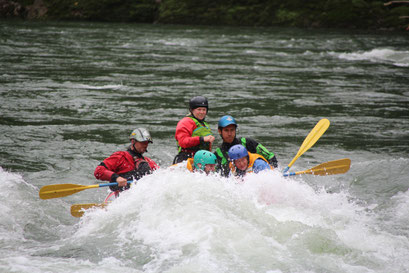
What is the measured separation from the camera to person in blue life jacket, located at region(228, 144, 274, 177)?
6687 millimetres

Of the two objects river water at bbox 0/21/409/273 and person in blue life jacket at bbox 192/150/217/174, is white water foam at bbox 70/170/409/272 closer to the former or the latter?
river water at bbox 0/21/409/273

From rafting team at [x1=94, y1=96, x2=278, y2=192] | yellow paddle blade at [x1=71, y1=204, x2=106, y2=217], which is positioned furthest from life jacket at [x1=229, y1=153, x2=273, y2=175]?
yellow paddle blade at [x1=71, y1=204, x2=106, y2=217]

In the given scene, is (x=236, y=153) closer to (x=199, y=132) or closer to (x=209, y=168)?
(x=209, y=168)

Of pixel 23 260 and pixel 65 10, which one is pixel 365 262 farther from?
pixel 65 10

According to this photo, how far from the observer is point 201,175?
6473 mm

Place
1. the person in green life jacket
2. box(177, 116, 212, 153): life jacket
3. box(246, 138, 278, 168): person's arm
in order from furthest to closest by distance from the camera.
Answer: box(177, 116, 212, 153): life jacket
box(246, 138, 278, 168): person's arm
the person in green life jacket

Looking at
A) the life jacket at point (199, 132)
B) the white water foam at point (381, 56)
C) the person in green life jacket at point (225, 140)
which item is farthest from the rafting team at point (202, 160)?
the white water foam at point (381, 56)

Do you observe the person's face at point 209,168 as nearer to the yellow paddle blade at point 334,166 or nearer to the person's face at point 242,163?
the person's face at point 242,163

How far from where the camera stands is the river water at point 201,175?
5.52m

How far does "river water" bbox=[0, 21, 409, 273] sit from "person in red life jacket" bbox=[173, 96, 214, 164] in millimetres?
1116

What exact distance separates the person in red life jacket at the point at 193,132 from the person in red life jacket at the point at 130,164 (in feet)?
2.61

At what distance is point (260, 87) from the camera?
16.5 meters

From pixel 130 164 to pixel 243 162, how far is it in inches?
59.6

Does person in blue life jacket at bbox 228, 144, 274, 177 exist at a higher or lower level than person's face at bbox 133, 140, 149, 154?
lower
